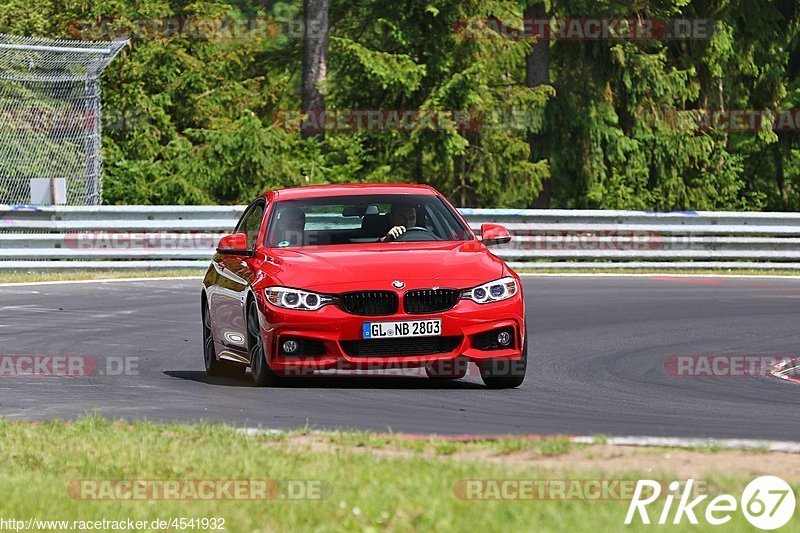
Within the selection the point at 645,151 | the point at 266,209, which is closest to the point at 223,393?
the point at 266,209

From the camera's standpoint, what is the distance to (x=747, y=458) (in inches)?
308

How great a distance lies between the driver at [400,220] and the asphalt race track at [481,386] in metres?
1.12

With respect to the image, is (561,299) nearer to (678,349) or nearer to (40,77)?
(678,349)

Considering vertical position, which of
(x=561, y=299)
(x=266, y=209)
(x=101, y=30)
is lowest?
(x=561, y=299)

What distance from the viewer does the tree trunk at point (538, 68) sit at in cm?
3406

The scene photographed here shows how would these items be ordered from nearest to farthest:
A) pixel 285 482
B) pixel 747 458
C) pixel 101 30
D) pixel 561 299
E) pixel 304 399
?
pixel 285 482, pixel 747 458, pixel 304 399, pixel 561 299, pixel 101 30

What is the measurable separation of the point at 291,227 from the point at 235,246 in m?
0.52

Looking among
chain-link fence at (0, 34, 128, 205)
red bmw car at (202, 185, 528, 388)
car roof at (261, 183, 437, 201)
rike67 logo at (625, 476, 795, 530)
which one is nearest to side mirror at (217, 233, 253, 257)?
red bmw car at (202, 185, 528, 388)

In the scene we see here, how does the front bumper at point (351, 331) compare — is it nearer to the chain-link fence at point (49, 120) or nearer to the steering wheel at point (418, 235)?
the steering wheel at point (418, 235)

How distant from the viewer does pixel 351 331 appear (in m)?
10.8

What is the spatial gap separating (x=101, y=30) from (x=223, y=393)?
21.3 metres

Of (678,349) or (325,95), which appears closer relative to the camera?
(678,349)

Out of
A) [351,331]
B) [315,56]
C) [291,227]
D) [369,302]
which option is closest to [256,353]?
[351,331]

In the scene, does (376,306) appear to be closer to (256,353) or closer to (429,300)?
(429,300)
